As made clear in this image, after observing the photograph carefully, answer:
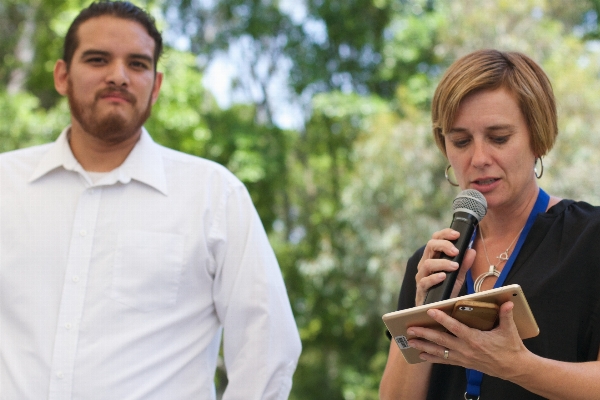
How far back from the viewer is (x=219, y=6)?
1725 centimetres

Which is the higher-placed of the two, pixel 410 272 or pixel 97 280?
pixel 410 272

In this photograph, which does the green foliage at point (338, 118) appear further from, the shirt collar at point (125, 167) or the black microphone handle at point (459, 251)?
the black microphone handle at point (459, 251)

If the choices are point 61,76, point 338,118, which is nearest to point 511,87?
point 61,76

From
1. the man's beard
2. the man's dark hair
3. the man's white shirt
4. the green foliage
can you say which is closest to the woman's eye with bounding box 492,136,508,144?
the man's white shirt

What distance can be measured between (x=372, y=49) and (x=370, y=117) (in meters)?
3.43

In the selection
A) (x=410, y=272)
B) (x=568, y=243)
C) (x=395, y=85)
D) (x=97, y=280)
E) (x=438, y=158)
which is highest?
(x=395, y=85)

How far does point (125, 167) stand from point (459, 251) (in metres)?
1.55

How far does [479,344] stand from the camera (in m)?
2.02

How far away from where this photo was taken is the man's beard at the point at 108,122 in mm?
3139

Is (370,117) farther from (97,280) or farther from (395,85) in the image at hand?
(97,280)

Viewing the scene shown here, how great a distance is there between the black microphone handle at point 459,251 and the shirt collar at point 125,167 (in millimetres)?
1359

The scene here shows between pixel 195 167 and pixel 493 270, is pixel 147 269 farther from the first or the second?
pixel 493 270

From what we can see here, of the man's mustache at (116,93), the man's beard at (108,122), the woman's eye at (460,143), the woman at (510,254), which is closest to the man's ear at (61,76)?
the man's beard at (108,122)

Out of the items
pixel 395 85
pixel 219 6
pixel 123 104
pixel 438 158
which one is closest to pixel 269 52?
pixel 219 6
